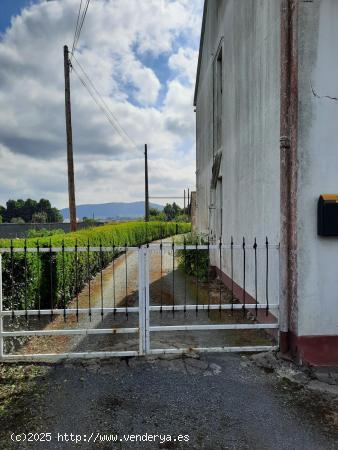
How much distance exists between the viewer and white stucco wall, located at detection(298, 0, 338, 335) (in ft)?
13.6

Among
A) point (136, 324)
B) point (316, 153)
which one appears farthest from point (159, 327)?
point (316, 153)

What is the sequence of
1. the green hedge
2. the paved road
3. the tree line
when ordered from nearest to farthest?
the paved road
the green hedge
the tree line

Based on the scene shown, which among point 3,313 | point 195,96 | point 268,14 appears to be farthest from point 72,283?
point 195,96

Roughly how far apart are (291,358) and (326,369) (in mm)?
418

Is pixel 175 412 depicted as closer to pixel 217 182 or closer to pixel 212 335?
pixel 212 335

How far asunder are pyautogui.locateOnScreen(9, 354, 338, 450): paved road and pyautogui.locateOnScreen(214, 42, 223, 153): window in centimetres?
675

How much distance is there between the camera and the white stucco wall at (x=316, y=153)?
416 centimetres

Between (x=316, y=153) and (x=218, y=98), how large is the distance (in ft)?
20.5

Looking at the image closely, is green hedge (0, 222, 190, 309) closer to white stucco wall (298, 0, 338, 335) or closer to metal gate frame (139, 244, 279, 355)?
metal gate frame (139, 244, 279, 355)

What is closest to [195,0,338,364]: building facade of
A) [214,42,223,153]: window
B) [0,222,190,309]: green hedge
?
[0,222,190,309]: green hedge

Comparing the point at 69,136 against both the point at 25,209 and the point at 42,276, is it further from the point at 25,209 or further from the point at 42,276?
the point at 25,209

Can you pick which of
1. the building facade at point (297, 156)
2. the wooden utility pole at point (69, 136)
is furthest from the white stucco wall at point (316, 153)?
the wooden utility pole at point (69, 136)

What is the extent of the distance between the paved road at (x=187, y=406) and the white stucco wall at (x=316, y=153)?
39.5 inches

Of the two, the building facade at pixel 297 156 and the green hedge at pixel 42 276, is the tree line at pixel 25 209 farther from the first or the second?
the building facade at pixel 297 156
